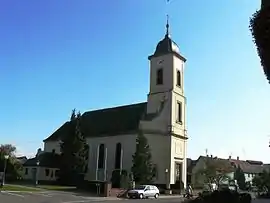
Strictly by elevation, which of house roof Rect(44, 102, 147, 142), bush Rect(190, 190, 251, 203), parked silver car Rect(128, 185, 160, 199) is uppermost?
house roof Rect(44, 102, 147, 142)

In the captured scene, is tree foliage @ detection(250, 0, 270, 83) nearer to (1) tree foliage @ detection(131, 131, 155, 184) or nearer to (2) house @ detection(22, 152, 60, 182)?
(1) tree foliage @ detection(131, 131, 155, 184)

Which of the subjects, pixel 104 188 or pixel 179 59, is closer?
pixel 104 188

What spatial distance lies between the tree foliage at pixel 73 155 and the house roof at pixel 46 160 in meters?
6.48

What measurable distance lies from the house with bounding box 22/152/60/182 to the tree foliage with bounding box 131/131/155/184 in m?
16.5

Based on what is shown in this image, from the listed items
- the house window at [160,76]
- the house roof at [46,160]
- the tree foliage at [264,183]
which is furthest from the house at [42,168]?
the tree foliage at [264,183]

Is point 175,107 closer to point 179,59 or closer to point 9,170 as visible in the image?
point 179,59

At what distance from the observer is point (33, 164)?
65.5 metres

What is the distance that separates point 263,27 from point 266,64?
0.73 metres

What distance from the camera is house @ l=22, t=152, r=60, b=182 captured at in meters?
63.7

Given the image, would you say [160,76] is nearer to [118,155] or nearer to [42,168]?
[118,155]

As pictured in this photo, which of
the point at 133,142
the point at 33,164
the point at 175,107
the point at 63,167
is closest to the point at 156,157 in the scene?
the point at 133,142

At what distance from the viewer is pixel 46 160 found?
2594 inches

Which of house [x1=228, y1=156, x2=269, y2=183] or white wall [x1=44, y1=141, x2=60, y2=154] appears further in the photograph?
house [x1=228, y1=156, x2=269, y2=183]

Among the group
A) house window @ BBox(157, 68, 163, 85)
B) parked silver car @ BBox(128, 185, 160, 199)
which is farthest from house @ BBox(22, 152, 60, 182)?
parked silver car @ BBox(128, 185, 160, 199)
